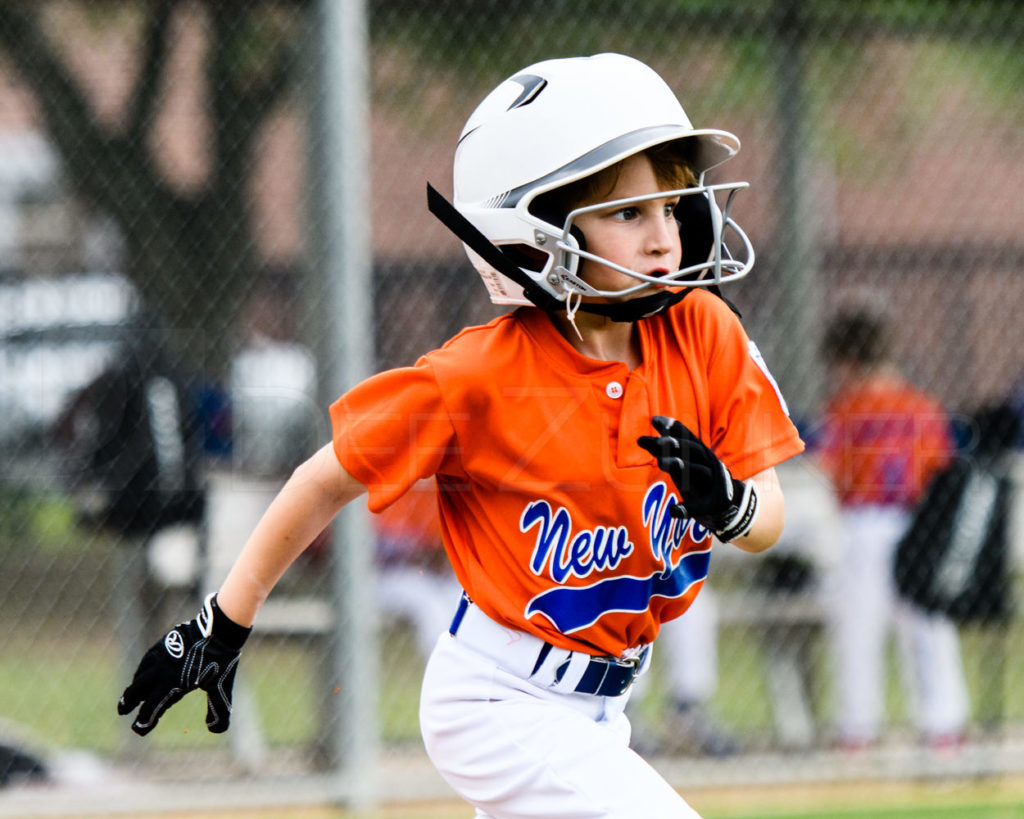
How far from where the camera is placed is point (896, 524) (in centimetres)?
489

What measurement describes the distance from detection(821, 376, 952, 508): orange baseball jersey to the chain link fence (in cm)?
9

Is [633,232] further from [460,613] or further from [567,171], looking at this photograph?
[460,613]

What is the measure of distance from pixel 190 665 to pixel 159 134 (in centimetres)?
283

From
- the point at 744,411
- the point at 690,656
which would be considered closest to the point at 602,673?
the point at 744,411

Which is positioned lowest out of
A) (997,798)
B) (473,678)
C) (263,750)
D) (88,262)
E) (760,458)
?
(263,750)

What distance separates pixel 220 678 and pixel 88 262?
8.93ft

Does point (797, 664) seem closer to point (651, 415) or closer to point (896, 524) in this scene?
point (896, 524)

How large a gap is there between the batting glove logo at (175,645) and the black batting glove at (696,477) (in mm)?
781

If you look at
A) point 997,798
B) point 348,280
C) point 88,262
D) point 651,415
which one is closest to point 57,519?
point 88,262

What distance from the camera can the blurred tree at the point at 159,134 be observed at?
441 centimetres

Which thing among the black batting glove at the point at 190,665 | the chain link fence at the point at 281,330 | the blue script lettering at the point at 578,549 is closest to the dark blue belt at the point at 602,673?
the blue script lettering at the point at 578,549

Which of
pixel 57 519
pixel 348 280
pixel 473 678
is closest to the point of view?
pixel 473 678

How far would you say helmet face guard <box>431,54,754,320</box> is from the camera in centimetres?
202

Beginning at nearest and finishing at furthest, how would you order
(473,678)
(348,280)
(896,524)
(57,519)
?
(473,678), (348,280), (57,519), (896,524)
